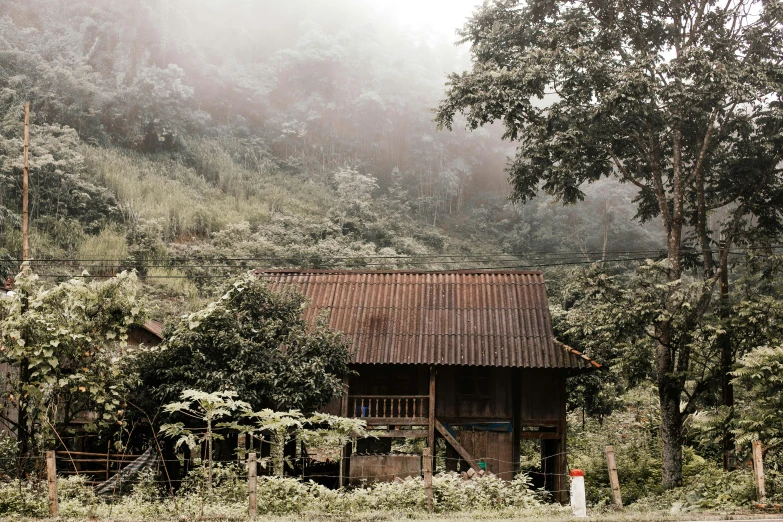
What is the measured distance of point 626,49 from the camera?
17.9 metres

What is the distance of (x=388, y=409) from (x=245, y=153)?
38.6 metres

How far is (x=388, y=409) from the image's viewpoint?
691 inches

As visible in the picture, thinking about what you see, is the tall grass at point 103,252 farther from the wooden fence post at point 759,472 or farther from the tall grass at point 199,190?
the wooden fence post at point 759,472

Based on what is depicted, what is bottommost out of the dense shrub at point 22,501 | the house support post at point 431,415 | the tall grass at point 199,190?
the dense shrub at point 22,501

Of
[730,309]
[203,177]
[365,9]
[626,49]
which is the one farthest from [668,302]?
[365,9]

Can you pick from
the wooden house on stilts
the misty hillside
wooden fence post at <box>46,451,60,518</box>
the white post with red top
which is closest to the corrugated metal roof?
the wooden house on stilts

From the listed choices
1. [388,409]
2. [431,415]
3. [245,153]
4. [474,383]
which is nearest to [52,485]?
[431,415]

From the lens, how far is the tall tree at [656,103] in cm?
1588

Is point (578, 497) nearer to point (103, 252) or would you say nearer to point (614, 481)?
point (614, 481)

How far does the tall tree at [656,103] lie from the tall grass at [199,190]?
2371cm

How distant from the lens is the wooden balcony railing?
15.9m

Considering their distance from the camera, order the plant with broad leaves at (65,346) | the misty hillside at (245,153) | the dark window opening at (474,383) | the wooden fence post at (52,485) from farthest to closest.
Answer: the misty hillside at (245,153)
the dark window opening at (474,383)
the plant with broad leaves at (65,346)
the wooden fence post at (52,485)

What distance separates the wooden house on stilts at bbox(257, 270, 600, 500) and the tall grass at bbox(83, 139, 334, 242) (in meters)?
22.1

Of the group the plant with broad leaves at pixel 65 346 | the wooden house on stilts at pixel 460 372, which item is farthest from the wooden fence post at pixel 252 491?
the wooden house on stilts at pixel 460 372
